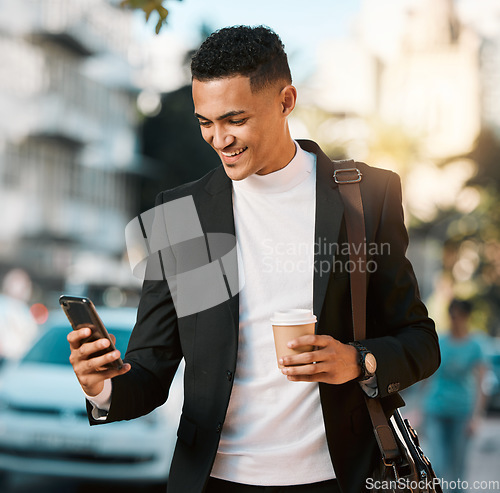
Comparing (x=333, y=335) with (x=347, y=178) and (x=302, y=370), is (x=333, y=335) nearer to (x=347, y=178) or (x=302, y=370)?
(x=302, y=370)

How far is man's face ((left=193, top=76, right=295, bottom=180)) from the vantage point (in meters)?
2.44

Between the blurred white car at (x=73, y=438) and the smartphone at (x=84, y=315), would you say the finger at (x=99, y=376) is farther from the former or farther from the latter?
the blurred white car at (x=73, y=438)

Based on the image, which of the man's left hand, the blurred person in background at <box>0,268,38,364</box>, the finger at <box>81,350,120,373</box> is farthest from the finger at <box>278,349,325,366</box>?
the blurred person in background at <box>0,268,38,364</box>

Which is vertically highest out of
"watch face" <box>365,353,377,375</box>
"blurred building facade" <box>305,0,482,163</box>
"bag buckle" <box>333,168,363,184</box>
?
"blurred building facade" <box>305,0,482,163</box>

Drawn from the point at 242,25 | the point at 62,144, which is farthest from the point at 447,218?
the point at 242,25

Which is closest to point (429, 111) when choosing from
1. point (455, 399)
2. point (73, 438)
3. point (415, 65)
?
point (415, 65)

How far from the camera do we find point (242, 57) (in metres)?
2.50

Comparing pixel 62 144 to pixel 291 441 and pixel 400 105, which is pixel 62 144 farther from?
pixel 400 105

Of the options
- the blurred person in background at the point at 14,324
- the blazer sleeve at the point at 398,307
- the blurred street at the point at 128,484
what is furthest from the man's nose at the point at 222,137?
the blurred person in background at the point at 14,324

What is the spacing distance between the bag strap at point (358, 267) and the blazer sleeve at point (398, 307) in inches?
2.0

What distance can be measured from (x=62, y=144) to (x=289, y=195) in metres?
34.9

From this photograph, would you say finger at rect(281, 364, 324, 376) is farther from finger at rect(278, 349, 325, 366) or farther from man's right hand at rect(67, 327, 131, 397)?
man's right hand at rect(67, 327, 131, 397)

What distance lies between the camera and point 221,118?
8.00 ft

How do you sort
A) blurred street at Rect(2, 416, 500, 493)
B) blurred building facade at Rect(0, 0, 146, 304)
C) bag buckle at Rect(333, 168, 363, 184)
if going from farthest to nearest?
blurred building facade at Rect(0, 0, 146, 304) → blurred street at Rect(2, 416, 500, 493) → bag buckle at Rect(333, 168, 363, 184)
